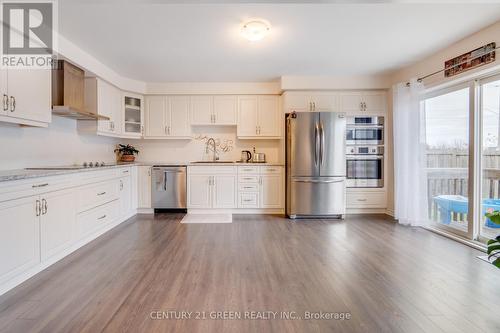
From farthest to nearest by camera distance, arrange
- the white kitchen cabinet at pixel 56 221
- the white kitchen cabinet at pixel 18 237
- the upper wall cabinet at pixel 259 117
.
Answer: the upper wall cabinet at pixel 259 117
the white kitchen cabinet at pixel 56 221
the white kitchen cabinet at pixel 18 237

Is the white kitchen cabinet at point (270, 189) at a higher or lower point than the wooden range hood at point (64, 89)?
lower

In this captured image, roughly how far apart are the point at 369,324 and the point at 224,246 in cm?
177

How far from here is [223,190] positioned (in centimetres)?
475

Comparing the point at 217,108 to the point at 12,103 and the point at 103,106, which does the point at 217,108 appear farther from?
the point at 12,103

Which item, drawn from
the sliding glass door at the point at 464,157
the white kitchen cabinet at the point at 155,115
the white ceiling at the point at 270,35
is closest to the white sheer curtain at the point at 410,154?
the sliding glass door at the point at 464,157

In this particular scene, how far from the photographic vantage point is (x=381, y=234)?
356 centimetres

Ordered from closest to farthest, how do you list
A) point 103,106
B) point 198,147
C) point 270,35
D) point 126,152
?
point 270,35, point 103,106, point 126,152, point 198,147

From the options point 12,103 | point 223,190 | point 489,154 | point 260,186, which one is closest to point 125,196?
point 223,190

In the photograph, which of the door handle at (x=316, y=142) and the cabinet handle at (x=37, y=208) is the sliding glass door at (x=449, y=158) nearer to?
the door handle at (x=316, y=142)

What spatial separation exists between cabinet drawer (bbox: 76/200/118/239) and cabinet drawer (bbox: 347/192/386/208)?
→ 13.1 ft

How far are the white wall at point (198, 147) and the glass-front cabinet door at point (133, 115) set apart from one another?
1.41ft

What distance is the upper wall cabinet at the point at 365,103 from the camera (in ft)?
15.5

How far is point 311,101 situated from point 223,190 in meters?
2.31

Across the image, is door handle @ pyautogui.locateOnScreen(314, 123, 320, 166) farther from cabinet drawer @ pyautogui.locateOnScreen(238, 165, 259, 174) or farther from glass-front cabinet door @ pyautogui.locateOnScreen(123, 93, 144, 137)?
glass-front cabinet door @ pyautogui.locateOnScreen(123, 93, 144, 137)
